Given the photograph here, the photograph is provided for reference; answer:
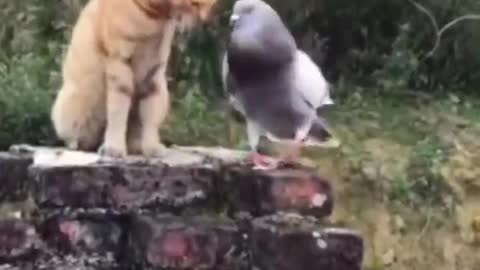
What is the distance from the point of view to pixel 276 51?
77.5 inches

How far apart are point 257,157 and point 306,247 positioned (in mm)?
204

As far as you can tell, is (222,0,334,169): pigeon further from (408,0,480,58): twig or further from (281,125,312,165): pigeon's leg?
(408,0,480,58): twig

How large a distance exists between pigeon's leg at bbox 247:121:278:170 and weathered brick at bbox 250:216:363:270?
12 centimetres

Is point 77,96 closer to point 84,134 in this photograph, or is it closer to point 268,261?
point 84,134

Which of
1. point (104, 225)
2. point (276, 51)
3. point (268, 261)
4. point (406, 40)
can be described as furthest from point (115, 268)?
point (406, 40)

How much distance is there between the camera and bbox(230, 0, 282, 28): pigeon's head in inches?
79.0

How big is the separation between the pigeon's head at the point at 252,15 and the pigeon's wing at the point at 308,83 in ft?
0.26

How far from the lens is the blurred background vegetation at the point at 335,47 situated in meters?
3.19

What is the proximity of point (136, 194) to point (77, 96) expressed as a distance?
0.30 metres

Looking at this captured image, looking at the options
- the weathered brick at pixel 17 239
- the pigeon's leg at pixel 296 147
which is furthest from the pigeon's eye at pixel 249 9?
the weathered brick at pixel 17 239

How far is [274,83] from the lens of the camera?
1.98 m

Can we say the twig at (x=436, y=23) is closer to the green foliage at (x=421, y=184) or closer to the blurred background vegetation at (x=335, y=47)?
the blurred background vegetation at (x=335, y=47)

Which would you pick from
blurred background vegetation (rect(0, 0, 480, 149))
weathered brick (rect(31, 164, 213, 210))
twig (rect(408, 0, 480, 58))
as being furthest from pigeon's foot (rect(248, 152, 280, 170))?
twig (rect(408, 0, 480, 58))

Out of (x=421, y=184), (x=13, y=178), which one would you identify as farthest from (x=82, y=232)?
(x=421, y=184)
